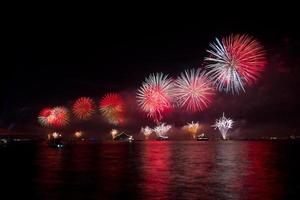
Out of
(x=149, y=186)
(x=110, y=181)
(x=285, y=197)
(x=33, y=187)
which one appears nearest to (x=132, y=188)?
(x=149, y=186)

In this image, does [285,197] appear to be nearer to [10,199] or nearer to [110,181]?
[110,181]

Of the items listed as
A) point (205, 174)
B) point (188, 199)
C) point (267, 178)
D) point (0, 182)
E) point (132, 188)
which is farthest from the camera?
point (205, 174)

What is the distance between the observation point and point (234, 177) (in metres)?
53.2

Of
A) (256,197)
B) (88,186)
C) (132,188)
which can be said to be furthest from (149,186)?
(256,197)

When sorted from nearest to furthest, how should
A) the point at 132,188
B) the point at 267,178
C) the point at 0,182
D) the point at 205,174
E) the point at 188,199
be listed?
1. the point at 188,199
2. the point at 132,188
3. the point at 0,182
4. the point at 267,178
5. the point at 205,174

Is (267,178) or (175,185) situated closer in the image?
(175,185)

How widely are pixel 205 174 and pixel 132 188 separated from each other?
1721cm

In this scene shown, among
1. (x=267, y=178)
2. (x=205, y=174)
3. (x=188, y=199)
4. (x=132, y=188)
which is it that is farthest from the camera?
(x=205, y=174)

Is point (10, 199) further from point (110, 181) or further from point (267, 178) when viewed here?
point (267, 178)

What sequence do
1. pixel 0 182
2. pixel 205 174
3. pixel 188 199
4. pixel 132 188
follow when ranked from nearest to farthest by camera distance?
pixel 188 199 < pixel 132 188 < pixel 0 182 < pixel 205 174

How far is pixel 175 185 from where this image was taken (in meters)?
45.3

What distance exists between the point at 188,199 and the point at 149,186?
30.1 ft

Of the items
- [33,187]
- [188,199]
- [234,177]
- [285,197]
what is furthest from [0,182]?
[285,197]

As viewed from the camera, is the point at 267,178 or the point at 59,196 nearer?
the point at 59,196
